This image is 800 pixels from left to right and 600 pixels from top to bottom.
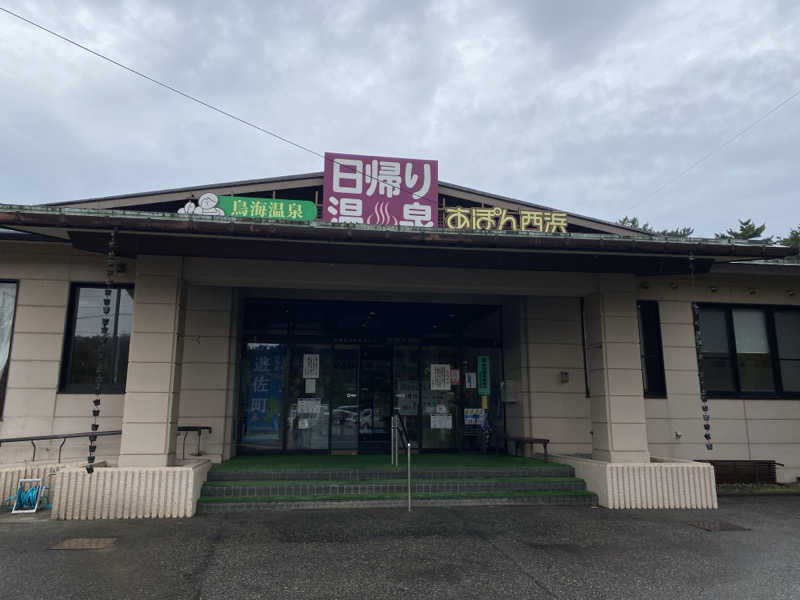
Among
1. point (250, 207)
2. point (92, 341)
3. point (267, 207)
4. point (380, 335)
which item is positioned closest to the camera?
point (92, 341)

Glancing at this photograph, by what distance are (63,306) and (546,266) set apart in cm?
841

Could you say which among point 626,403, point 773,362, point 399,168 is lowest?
point 626,403

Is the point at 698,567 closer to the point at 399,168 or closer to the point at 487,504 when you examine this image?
the point at 487,504

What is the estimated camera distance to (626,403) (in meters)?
9.02

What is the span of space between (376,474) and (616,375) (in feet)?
14.3

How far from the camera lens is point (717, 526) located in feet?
23.5

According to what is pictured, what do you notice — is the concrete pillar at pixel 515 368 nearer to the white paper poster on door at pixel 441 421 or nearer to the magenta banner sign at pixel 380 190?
the white paper poster on door at pixel 441 421

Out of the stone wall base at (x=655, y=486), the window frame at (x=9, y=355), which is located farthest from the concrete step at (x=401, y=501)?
the window frame at (x=9, y=355)

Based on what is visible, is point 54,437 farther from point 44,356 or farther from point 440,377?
point 440,377

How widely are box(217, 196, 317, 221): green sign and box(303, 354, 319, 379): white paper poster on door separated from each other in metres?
Answer: 3.33

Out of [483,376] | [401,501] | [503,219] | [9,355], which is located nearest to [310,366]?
[483,376]

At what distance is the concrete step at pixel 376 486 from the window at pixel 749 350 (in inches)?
184

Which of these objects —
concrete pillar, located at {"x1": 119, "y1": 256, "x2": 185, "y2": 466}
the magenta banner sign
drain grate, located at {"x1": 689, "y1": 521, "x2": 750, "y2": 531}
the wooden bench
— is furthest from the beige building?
drain grate, located at {"x1": 689, "y1": 521, "x2": 750, "y2": 531}

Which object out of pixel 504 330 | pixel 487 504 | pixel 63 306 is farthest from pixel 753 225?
pixel 63 306
